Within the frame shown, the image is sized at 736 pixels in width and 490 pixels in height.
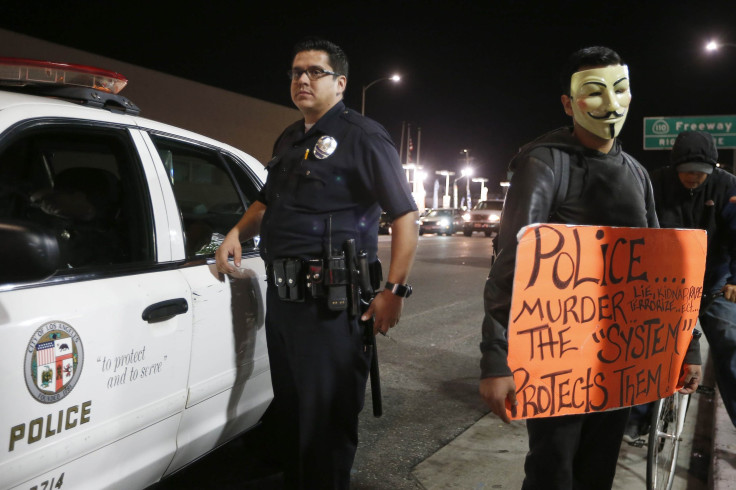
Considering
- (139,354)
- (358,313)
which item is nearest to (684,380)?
(358,313)

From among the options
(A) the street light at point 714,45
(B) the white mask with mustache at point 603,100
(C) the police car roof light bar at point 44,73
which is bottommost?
(B) the white mask with mustache at point 603,100

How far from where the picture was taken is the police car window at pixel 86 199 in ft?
7.76

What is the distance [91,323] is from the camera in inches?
77.3

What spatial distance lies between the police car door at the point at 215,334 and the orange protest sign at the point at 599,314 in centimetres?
124

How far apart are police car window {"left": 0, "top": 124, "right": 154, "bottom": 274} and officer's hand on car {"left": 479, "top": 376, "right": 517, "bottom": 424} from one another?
52.7 inches

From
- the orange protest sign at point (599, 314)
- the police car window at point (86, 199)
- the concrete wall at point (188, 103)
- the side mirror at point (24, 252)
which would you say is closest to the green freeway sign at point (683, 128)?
the concrete wall at point (188, 103)

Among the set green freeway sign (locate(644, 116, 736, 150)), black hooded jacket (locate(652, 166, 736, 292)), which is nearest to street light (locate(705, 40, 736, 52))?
green freeway sign (locate(644, 116, 736, 150))

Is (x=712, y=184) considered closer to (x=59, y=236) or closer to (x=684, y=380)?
(x=684, y=380)

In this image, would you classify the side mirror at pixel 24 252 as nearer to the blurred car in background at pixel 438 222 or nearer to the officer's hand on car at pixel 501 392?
the officer's hand on car at pixel 501 392

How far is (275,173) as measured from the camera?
2.57 meters

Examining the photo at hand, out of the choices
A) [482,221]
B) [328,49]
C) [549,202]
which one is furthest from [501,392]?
[482,221]

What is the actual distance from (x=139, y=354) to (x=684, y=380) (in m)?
1.90

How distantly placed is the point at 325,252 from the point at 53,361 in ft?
3.21

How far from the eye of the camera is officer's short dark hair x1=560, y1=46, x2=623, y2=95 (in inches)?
80.4
